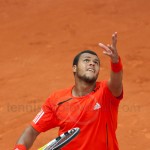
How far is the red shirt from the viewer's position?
4109mm

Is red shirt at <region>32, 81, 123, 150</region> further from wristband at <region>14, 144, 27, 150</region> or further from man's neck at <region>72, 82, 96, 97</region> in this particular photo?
wristband at <region>14, 144, 27, 150</region>

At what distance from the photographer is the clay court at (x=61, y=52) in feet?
23.6

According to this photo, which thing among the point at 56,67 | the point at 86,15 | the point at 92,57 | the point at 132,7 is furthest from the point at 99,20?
the point at 92,57

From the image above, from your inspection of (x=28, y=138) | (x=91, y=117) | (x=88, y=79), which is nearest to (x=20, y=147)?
(x=28, y=138)

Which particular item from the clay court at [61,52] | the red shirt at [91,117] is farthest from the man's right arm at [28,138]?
the clay court at [61,52]

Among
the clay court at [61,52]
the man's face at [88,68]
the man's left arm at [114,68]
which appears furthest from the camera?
the clay court at [61,52]

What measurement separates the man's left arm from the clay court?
2.61 meters

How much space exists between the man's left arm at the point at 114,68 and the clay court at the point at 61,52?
261 centimetres

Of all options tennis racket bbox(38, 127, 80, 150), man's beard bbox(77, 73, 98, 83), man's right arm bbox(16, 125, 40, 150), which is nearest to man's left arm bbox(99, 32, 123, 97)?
man's beard bbox(77, 73, 98, 83)

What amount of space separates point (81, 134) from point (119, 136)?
2774 mm

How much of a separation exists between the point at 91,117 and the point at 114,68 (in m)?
0.53

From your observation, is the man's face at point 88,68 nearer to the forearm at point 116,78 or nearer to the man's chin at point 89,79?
the man's chin at point 89,79

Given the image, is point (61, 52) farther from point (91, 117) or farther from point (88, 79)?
point (91, 117)

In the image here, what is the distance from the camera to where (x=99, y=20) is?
11094mm
